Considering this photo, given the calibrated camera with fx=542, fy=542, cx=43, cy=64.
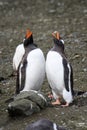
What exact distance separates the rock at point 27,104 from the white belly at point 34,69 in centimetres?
71

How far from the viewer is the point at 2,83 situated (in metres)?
9.23

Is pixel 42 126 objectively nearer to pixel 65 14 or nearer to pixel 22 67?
pixel 22 67

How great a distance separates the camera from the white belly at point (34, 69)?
7781 millimetres

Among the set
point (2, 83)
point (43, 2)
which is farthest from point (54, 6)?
point (2, 83)

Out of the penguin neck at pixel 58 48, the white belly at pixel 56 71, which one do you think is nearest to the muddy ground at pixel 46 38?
the white belly at pixel 56 71

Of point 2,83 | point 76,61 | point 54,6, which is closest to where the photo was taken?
point 2,83

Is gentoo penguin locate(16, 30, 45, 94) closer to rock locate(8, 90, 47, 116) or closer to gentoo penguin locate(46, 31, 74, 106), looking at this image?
gentoo penguin locate(46, 31, 74, 106)

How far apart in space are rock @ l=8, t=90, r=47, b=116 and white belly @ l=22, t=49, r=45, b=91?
709mm

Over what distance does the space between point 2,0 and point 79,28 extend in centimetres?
564

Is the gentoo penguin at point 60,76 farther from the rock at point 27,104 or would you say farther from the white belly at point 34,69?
the rock at point 27,104

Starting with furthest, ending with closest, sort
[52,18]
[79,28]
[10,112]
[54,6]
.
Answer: [54,6] → [52,18] → [79,28] → [10,112]

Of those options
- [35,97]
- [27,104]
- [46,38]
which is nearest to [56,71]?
[35,97]

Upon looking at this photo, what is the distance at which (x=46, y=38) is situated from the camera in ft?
41.7

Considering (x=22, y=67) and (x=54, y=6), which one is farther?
(x=54, y=6)
